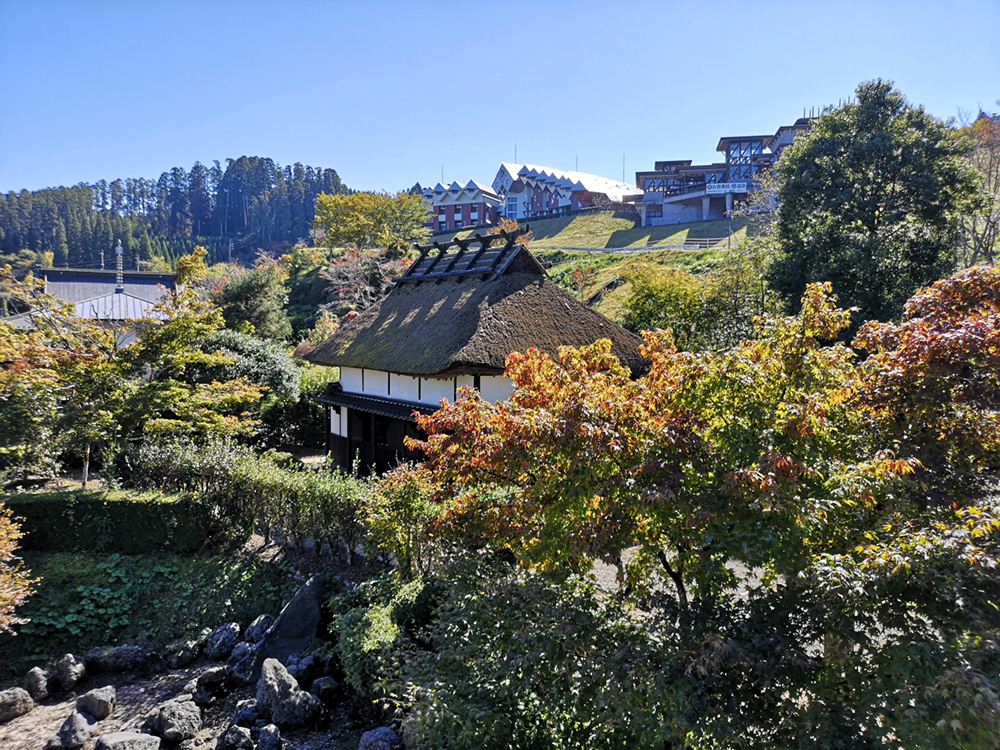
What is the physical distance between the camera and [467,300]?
48.9ft

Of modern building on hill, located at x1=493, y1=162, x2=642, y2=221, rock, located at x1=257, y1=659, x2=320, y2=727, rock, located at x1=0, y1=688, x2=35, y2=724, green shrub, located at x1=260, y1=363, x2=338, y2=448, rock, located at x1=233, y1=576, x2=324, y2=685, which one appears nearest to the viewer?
rock, located at x1=257, y1=659, x2=320, y2=727

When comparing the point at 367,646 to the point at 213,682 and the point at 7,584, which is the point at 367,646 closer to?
the point at 213,682

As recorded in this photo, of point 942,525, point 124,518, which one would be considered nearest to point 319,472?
point 124,518

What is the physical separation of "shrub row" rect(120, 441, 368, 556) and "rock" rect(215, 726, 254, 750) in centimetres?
352

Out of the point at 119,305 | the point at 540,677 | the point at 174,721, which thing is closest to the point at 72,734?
the point at 174,721

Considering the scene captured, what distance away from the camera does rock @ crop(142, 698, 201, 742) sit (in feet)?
24.9

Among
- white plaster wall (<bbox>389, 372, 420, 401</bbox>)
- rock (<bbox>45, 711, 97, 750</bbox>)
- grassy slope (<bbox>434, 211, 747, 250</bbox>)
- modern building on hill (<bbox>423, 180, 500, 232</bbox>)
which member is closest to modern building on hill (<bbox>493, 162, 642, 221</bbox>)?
modern building on hill (<bbox>423, 180, 500, 232</bbox>)

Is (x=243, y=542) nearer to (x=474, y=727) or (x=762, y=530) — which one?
(x=474, y=727)

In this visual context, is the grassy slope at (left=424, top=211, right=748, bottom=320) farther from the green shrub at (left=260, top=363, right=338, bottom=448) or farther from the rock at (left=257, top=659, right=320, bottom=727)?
the rock at (left=257, top=659, right=320, bottom=727)

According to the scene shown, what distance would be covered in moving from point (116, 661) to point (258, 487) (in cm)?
368

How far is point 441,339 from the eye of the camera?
13914mm

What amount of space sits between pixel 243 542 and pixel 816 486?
38.1 feet

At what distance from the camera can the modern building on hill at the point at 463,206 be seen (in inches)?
2813

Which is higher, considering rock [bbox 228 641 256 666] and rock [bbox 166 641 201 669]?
rock [bbox 228 641 256 666]
